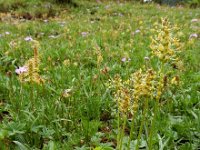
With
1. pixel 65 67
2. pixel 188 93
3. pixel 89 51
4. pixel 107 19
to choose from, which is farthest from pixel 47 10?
pixel 188 93

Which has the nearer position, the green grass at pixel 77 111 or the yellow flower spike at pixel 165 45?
the yellow flower spike at pixel 165 45

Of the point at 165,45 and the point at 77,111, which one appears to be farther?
the point at 77,111

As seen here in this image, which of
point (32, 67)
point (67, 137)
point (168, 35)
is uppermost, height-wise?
point (168, 35)

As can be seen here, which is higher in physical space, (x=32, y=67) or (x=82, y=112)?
(x=32, y=67)

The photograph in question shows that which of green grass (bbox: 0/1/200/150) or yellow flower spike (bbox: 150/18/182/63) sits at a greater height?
yellow flower spike (bbox: 150/18/182/63)

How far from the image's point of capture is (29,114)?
2.96 m

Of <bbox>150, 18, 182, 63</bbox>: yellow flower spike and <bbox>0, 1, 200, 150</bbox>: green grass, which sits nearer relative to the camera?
<bbox>150, 18, 182, 63</bbox>: yellow flower spike

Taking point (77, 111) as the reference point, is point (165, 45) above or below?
above

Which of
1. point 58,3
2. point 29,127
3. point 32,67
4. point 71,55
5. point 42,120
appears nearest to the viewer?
point 32,67

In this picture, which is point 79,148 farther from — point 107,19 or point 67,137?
point 107,19

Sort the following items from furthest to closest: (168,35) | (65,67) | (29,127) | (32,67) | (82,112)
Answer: (65,67), (82,112), (29,127), (32,67), (168,35)

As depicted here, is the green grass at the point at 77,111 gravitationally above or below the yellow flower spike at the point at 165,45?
below

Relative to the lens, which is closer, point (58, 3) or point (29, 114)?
point (29, 114)

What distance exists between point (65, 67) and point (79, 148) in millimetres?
2249
